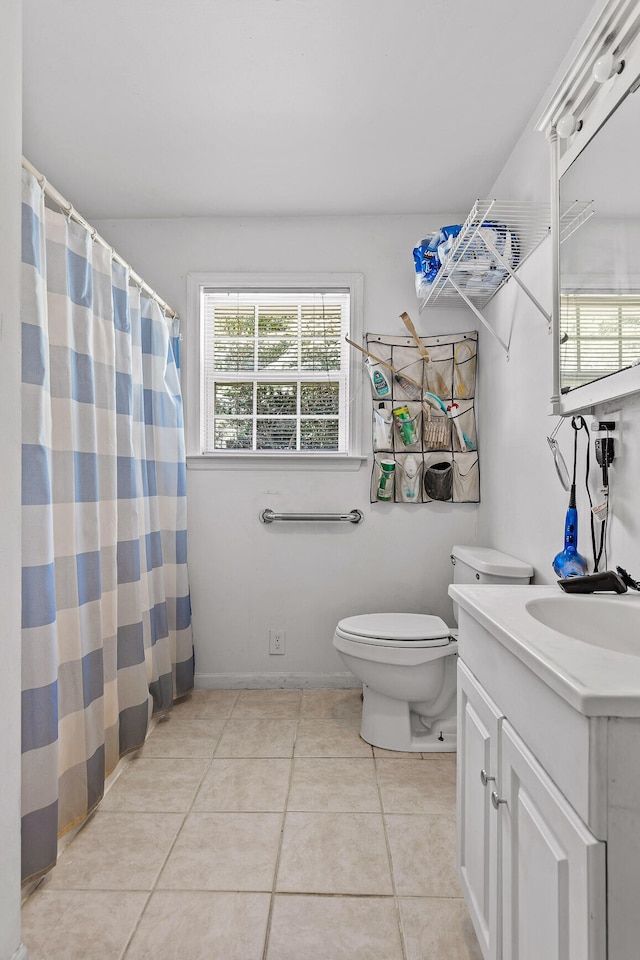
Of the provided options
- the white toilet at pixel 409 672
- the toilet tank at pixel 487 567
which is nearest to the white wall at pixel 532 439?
the toilet tank at pixel 487 567

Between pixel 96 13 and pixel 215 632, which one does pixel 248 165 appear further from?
pixel 215 632

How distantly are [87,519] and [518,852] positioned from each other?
1.38 m

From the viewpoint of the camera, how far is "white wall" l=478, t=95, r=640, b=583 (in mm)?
1387

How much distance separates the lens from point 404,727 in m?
2.20

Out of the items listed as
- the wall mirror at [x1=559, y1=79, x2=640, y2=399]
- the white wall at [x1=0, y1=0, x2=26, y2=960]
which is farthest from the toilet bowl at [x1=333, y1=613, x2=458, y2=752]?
the white wall at [x1=0, y1=0, x2=26, y2=960]

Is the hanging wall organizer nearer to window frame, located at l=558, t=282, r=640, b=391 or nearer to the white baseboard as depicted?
the white baseboard

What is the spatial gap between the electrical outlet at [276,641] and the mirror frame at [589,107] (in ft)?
5.72

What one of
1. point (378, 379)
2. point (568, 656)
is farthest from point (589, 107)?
point (378, 379)

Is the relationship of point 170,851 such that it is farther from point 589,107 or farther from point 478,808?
point 589,107

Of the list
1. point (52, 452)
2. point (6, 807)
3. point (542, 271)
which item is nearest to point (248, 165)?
point (542, 271)

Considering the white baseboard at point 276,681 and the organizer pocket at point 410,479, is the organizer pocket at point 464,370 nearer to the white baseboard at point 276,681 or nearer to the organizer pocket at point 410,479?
the organizer pocket at point 410,479

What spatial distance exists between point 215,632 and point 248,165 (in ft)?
6.85

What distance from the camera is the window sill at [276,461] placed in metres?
2.78

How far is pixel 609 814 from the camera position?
668mm
